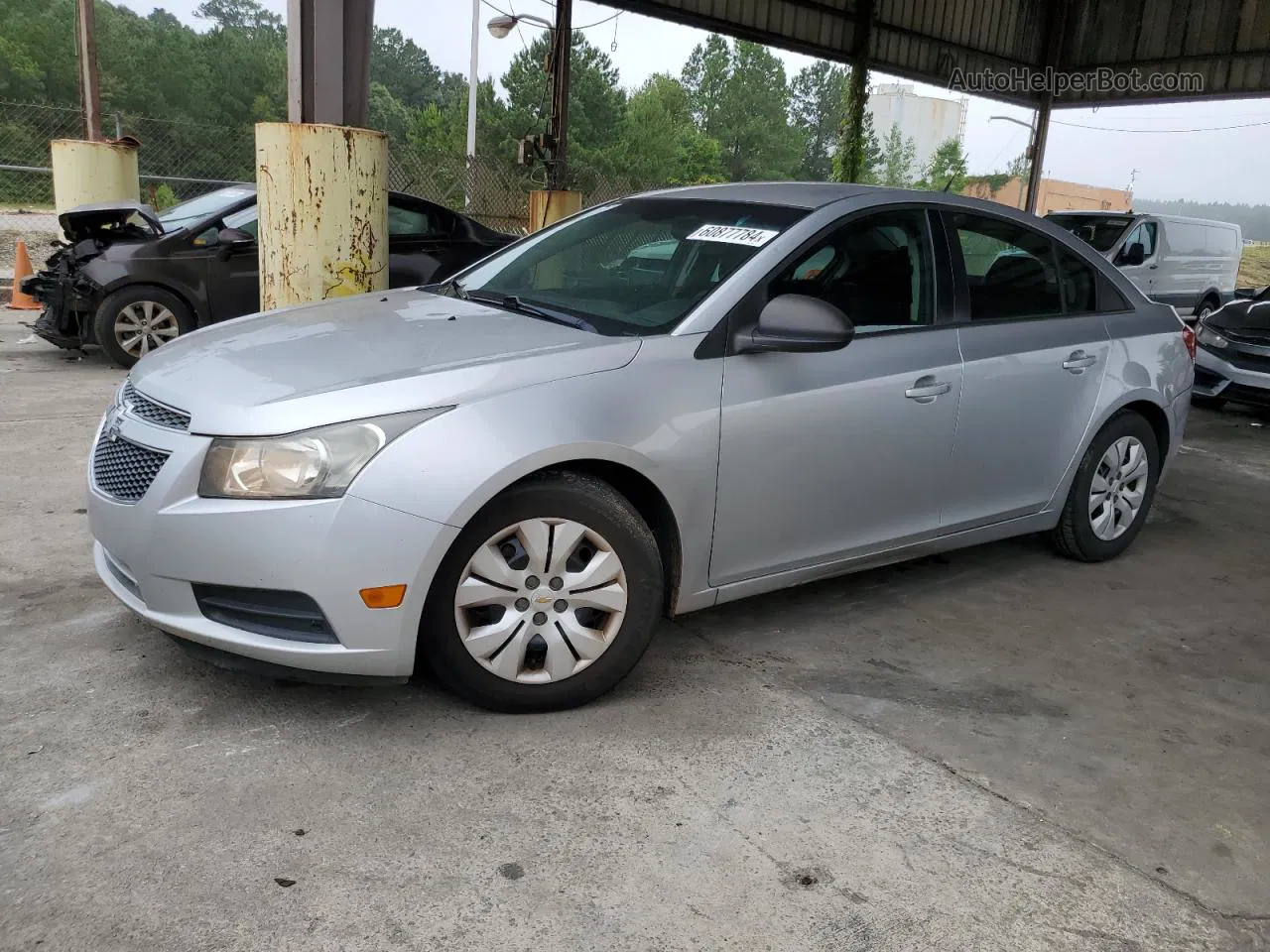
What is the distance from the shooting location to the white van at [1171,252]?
1474cm

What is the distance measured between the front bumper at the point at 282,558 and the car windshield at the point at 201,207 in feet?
20.5

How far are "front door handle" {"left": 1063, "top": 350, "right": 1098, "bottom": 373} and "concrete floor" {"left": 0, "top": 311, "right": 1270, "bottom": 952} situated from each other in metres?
1.04

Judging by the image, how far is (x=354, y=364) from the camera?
3.08 meters

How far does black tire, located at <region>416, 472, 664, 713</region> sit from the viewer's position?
293cm

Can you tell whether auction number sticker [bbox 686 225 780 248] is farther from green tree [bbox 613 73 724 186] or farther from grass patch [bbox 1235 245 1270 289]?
green tree [bbox 613 73 724 186]

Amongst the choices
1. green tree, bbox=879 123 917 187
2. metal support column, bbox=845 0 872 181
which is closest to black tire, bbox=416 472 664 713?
metal support column, bbox=845 0 872 181

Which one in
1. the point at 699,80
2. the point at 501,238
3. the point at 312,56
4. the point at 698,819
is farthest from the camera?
the point at 699,80

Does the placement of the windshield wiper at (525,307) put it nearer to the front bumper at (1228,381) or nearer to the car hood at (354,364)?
the car hood at (354,364)

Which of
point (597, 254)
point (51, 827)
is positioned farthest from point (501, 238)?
point (51, 827)

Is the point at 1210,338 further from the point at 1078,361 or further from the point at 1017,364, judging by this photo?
the point at 1017,364

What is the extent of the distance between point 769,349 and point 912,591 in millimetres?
1567

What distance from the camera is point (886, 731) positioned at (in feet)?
10.6

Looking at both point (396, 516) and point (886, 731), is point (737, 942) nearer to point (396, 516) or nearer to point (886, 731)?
point (886, 731)
